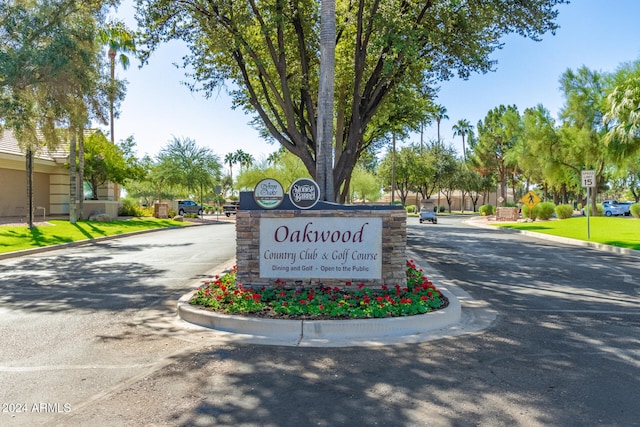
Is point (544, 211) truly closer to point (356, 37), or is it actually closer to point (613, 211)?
point (613, 211)

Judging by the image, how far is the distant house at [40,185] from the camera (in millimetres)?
28859

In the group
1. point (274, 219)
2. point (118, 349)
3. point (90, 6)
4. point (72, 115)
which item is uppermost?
point (90, 6)

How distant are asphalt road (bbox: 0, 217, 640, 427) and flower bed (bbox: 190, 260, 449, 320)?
660 mm

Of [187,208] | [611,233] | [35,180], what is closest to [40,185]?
[35,180]

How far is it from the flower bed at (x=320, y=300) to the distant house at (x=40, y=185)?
80.6 feet

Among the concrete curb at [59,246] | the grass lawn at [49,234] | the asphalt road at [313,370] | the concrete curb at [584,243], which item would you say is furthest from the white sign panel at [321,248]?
the concrete curb at [584,243]

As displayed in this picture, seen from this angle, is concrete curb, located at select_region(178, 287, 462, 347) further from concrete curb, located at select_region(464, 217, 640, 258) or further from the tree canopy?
concrete curb, located at select_region(464, 217, 640, 258)

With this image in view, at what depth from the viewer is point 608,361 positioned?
201 inches

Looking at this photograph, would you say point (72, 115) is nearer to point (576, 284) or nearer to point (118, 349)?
point (118, 349)

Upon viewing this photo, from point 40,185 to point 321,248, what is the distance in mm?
30403

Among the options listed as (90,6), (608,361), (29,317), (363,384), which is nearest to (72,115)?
(90,6)

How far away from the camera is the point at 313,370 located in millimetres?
4840

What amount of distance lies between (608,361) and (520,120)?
52.9 metres

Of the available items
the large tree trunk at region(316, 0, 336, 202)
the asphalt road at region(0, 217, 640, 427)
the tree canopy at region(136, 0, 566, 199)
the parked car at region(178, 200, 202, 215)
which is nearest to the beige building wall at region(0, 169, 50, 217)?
the parked car at region(178, 200, 202, 215)
